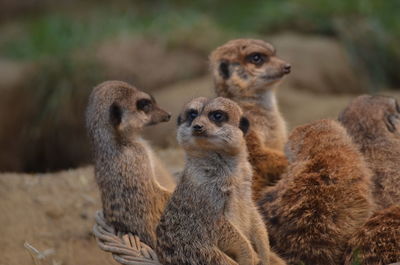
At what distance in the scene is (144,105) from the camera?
308 cm

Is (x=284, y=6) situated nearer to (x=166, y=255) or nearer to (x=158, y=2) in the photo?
(x=158, y=2)

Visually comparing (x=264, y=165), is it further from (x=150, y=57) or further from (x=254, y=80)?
(x=150, y=57)

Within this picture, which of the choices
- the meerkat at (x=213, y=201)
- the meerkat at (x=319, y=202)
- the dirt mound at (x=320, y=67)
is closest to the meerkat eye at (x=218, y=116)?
the meerkat at (x=213, y=201)

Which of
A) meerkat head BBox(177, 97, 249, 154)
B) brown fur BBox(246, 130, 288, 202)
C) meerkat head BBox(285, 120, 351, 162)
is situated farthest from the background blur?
meerkat head BBox(177, 97, 249, 154)

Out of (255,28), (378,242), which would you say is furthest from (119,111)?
(255,28)

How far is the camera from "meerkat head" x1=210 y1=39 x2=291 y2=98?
3.38 meters

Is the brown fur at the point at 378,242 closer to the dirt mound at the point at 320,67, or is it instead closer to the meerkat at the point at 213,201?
the meerkat at the point at 213,201

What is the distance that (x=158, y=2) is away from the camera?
9.31 m

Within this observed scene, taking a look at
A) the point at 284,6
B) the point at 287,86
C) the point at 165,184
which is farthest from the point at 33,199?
the point at 284,6

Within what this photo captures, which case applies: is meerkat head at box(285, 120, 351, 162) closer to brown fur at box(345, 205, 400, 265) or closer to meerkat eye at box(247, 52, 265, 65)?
brown fur at box(345, 205, 400, 265)

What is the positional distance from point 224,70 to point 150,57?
320cm

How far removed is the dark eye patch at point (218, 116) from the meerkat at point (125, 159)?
49 centimetres

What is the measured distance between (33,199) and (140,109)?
118 centimetres

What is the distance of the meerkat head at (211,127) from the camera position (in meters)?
2.48
